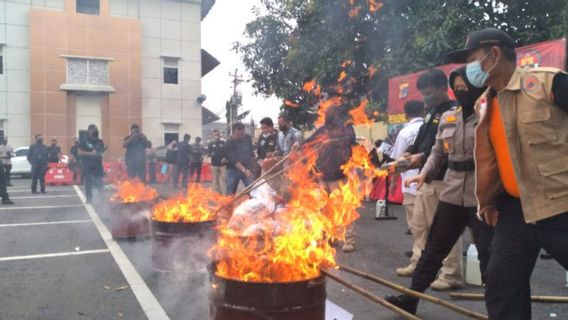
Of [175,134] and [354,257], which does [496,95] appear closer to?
[354,257]

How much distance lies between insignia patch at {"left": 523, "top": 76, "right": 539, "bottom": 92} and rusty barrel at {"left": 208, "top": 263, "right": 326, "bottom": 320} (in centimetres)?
153

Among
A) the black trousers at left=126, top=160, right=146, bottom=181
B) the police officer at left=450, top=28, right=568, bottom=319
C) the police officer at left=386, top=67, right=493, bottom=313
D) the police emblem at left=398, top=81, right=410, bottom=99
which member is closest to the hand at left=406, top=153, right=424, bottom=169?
the police officer at left=386, top=67, right=493, bottom=313

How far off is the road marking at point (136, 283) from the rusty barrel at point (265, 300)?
155cm

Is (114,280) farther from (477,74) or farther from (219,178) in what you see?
(219,178)

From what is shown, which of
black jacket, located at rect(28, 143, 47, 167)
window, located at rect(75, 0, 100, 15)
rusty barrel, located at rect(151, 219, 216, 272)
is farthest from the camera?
window, located at rect(75, 0, 100, 15)

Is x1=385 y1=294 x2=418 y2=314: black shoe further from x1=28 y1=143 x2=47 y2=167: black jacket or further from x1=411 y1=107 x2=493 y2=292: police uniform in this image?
x1=28 y1=143 x2=47 y2=167: black jacket

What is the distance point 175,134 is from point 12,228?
17.4m

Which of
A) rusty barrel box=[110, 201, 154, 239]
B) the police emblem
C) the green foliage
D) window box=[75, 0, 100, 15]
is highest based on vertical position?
window box=[75, 0, 100, 15]

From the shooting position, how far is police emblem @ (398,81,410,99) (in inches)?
424

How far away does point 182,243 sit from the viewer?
493 cm

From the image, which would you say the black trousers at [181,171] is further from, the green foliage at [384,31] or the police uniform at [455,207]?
the police uniform at [455,207]

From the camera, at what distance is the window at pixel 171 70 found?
25.7 meters

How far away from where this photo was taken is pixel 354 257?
19.8 ft

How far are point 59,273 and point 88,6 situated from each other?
74.6 feet
